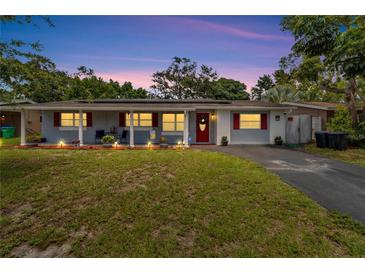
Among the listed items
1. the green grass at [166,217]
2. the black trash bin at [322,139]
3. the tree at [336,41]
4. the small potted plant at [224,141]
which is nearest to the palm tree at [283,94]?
the tree at [336,41]

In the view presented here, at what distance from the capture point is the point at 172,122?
12.8 m

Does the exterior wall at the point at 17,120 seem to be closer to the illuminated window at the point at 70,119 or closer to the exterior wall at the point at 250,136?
the illuminated window at the point at 70,119

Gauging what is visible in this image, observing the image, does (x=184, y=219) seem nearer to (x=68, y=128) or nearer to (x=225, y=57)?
(x=68, y=128)

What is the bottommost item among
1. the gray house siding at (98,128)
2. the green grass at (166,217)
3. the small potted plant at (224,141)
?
the green grass at (166,217)

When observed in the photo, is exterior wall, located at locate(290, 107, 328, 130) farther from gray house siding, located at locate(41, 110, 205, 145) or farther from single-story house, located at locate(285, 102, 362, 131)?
gray house siding, located at locate(41, 110, 205, 145)

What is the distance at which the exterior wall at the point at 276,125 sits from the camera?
13.1 meters

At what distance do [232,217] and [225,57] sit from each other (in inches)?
541

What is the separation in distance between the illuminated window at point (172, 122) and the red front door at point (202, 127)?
1176 millimetres

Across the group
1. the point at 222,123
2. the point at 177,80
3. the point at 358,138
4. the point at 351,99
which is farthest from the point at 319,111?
the point at 177,80

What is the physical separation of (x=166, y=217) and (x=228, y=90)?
30.7m

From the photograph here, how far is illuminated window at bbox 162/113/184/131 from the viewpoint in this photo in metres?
12.8

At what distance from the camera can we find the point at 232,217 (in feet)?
12.3
